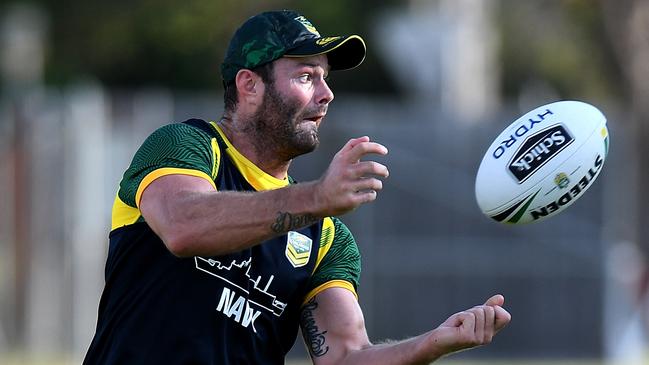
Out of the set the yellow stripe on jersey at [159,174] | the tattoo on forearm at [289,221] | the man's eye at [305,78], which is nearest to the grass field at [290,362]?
the man's eye at [305,78]

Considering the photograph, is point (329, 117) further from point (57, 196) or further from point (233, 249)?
point (233, 249)

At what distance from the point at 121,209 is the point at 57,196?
1230cm

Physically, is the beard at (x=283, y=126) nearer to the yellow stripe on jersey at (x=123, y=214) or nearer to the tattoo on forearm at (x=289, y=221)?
the yellow stripe on jersey at (x=123, y=214)

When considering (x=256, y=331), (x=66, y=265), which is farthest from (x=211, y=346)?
(x=66, y=265)

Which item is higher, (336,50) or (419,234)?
(336,50)

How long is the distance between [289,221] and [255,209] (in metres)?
0.14

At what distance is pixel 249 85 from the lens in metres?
6.38

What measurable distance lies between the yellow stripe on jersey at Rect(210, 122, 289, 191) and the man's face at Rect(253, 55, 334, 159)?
0.15m

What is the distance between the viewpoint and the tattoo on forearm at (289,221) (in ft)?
17.6

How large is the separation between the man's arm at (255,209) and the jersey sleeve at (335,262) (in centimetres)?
122

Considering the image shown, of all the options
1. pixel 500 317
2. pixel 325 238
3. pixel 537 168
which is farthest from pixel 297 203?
pixel 537 168

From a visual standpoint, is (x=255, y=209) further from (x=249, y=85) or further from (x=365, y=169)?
(x=249, y=85)

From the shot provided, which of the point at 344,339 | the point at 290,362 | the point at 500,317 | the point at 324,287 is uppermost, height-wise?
the point at 500,317

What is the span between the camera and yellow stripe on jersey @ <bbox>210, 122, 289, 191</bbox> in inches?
249
